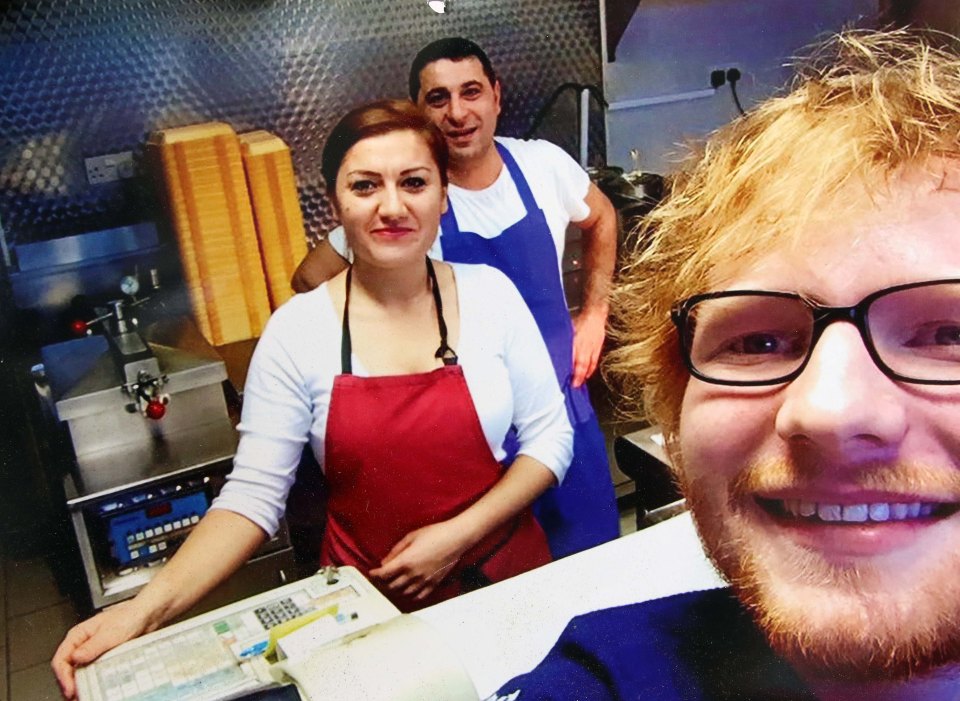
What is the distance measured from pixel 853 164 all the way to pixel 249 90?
650 mm

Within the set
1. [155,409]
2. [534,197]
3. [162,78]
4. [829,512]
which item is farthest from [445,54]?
[829,512]

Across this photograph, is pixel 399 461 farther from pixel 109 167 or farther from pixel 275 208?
pixel 109 167

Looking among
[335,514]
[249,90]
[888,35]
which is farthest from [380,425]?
[888,35]

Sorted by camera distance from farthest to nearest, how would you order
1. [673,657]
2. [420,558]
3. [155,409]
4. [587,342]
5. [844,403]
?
[587,342] → [420,558] → [155,409] → [673,657] → [844,403]

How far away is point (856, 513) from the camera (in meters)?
0.70

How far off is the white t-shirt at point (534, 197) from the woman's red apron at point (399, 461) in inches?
3.3

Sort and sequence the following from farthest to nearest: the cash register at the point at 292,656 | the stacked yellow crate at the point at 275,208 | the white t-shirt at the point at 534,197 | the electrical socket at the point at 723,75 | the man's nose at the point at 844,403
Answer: the electrical socket at the point at 723,75, the white t-shirt at the point at 534,197, the stacked yellow crate at the point at 275,208, the cash register at the point at 292,656, the man's nose at the point at 844,403

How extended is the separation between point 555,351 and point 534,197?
0.22 m

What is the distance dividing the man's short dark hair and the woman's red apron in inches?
9.4

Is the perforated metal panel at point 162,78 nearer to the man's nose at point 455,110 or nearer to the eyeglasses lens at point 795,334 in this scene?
the man's nose at point 455,110

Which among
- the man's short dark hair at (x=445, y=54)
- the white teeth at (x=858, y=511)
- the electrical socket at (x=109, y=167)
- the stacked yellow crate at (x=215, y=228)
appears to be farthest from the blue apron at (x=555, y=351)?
the white teeth at (x=858, y=511)

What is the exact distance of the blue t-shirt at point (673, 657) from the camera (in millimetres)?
904

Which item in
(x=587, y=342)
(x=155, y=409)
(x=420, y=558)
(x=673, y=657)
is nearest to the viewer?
(x=673, y=657)

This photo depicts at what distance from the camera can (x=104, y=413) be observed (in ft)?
3.26
